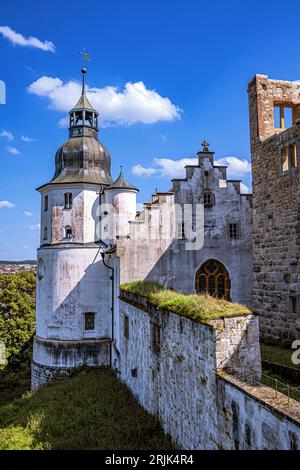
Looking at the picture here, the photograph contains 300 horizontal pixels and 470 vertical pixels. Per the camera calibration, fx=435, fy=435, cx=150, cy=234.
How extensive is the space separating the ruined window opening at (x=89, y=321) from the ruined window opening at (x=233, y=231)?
27.2 feet

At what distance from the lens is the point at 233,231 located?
2134 cm

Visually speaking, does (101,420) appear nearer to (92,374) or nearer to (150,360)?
(150,360)

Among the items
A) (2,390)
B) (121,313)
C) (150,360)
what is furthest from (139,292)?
(2,390)

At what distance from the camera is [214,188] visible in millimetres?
21141

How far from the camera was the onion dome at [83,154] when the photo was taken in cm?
2420

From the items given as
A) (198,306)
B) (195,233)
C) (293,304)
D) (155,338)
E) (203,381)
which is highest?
(195,233)

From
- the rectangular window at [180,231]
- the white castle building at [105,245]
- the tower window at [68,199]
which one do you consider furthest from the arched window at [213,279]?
the tower window at [68,199]

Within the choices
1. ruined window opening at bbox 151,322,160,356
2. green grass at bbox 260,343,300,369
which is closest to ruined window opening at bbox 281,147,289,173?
green grass at bbox 260,343,300,369

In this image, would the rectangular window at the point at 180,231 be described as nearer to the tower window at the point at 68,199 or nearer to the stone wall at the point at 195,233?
the stone wall at the point at 195,233

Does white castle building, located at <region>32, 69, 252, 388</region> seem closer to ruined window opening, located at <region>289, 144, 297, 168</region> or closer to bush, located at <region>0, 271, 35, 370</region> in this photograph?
ruined window opening, located at <region>289, 144, 297, 168</region>

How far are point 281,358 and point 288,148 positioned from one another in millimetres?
6907

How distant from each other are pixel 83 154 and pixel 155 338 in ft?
46.4

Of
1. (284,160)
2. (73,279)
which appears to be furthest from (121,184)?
A: (284,160)

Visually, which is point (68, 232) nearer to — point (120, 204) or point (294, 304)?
point (120, 204)
